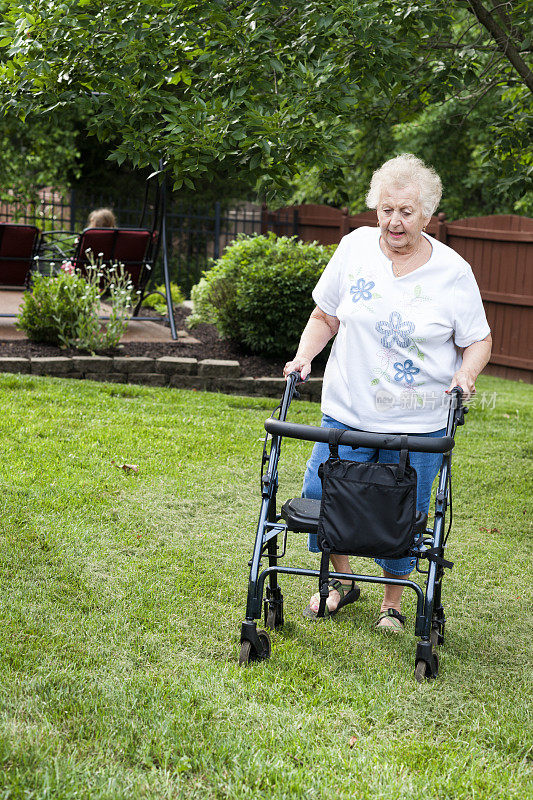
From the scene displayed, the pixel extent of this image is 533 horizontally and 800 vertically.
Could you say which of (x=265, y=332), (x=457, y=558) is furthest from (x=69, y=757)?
(x=265, y=332)

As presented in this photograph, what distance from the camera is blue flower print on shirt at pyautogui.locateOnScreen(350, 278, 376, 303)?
363 centimetres

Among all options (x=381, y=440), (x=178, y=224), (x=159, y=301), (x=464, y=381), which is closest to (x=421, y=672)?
(x=381, y=440)

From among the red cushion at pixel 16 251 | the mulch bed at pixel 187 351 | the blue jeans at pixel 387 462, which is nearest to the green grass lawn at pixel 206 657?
the blue jeans at pixel 387 462

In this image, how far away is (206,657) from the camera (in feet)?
11.8

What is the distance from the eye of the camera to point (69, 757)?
2.71 metres

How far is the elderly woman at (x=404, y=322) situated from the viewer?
11.7 feet

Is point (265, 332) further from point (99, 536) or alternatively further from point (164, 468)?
point (99, 536)

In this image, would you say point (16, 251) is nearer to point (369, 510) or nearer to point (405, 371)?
point (405, 371)

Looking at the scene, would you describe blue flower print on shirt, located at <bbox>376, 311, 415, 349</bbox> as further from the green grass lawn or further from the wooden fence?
the wooden fence

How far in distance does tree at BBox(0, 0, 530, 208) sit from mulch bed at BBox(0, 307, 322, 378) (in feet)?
12.0

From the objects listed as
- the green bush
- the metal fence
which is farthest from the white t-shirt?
the metal fence

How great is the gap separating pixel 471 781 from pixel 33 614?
6.28ft

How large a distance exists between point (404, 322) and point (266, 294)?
624 cm

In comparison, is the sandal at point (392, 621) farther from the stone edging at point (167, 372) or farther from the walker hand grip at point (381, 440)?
the stone edging at point (167, 372)
